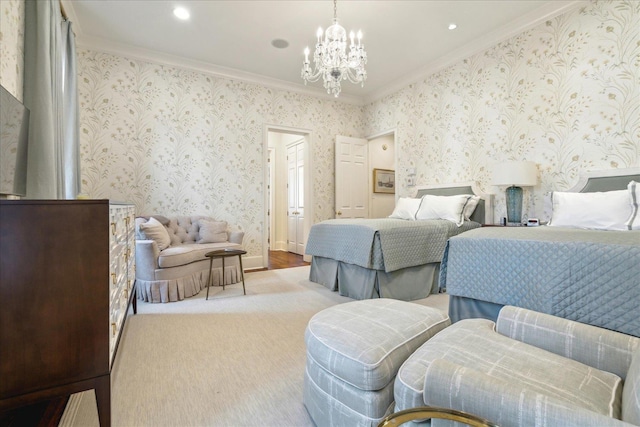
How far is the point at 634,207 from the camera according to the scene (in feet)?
7.44

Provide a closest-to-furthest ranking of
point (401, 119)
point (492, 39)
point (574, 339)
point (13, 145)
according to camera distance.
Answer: point (574, 339), point (13, 145), point (492, 39), point (401, 119)

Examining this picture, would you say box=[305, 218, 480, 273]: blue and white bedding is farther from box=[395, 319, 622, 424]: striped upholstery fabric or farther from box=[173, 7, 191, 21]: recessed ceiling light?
box=[173, 7, 191, 21]: recessed ceiling light

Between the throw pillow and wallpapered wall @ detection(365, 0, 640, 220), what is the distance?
3.18m

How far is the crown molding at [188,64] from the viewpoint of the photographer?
363 centimetres

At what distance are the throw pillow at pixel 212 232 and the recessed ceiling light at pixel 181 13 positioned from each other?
7.88 ft

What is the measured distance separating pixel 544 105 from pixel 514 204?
1.13 m

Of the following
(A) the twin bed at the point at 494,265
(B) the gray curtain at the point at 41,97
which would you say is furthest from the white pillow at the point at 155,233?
(A) the twin bed at the point at 494,265

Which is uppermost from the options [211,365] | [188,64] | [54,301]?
[188,64]

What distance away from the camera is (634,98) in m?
2.62

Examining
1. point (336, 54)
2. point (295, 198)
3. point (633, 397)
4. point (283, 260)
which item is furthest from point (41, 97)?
point (295, 198)

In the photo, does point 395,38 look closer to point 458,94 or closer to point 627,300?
point 458,94

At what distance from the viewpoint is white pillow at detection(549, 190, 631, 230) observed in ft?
7.52

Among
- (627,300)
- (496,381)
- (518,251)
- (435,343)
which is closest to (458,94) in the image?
(518,251)

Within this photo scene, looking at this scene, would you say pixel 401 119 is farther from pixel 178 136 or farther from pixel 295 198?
pixel 178 136
